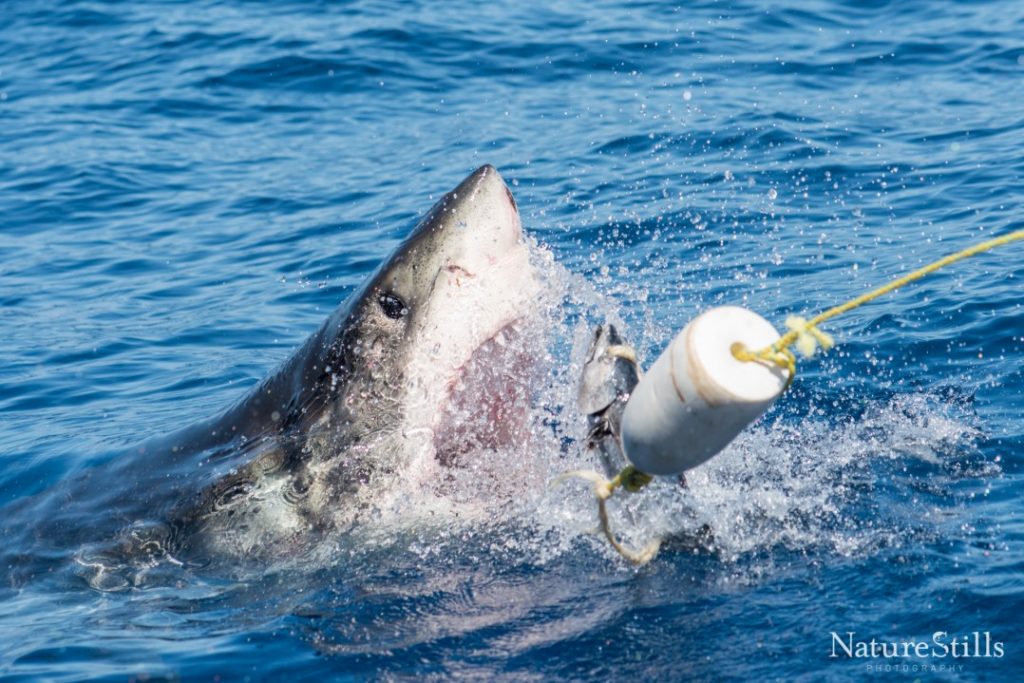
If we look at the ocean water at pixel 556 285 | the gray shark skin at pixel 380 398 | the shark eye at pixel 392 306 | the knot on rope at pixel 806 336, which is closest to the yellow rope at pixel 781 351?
the knot on rope at pixel 806 336

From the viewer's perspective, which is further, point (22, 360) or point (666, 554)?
point (22, 360)

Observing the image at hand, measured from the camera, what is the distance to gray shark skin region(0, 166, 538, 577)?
210 inches

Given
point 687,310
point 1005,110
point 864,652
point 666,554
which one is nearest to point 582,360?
point 666,554

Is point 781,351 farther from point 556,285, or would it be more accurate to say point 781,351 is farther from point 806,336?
point 556,285

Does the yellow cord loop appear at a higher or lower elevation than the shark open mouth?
lower

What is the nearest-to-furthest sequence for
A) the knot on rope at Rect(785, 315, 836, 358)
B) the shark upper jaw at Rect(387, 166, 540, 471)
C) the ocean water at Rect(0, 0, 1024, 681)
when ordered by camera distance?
the knot on rope at Rect(785, 315, 836, 358)
the ocean water at Rect(0, 0, 1024, 681)
the shark upper jaw at Rect(387, 166, 540, 471)

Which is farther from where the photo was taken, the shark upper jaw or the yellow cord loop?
the shark upper jaw

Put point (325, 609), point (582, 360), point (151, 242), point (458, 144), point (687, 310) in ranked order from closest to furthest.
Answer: point (325, 609) → point (582, 360) → point (687, 310) → point (151, 242) → point (458, 144)

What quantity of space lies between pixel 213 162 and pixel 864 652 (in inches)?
428

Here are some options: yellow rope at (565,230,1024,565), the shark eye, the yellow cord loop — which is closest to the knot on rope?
yellow rope at (565,230,1024,565)

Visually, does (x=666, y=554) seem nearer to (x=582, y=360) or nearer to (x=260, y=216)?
(x=582, y=360)

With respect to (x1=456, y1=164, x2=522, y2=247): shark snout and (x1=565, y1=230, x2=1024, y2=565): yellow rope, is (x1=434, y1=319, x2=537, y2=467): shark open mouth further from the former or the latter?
(x1=565, y1=230, x2=1024, y2=565): yellow rope

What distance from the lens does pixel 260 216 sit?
12.5 m

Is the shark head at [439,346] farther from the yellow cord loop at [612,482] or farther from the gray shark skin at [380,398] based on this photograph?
the yellow cord loop at [612,482]
